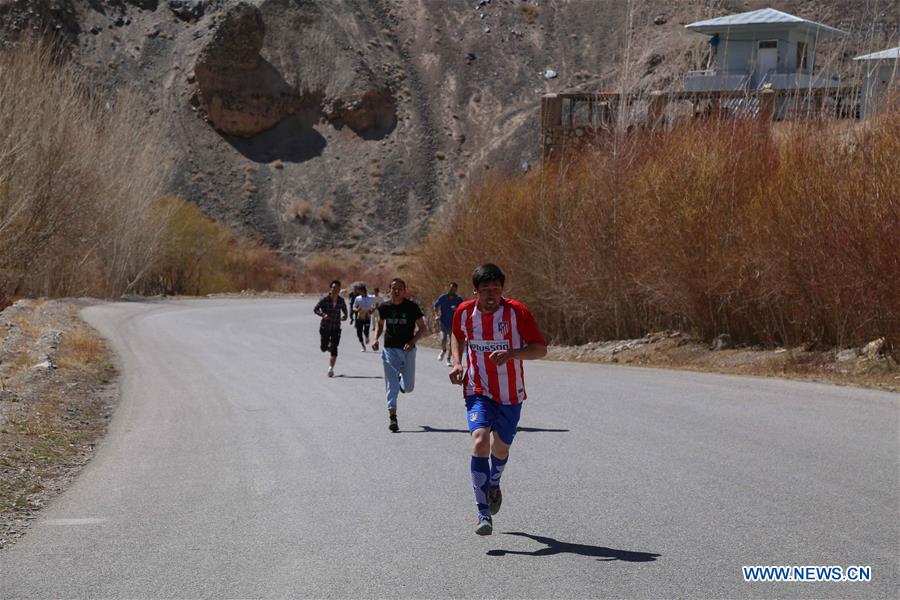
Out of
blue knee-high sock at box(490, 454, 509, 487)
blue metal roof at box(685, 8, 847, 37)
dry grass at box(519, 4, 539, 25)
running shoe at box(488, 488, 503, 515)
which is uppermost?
dry grass at box(519, 4, 539, 25)

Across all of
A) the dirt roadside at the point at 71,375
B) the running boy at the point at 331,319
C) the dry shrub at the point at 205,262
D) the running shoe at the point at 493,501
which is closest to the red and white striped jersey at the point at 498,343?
the running shoe at the point at 493,501

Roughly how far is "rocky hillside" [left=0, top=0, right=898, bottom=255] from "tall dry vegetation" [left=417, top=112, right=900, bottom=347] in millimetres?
57526

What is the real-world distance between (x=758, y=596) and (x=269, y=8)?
333 ft

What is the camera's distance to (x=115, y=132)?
59406 millimetres

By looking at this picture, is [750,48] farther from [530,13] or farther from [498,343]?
[530,13]

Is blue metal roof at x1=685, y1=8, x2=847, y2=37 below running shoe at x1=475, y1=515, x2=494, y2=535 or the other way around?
the other way around

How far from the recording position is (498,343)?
296 inches

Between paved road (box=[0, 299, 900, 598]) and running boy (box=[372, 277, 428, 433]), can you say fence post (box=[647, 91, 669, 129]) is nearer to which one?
paved road (box=[0, 299, 900, 598])

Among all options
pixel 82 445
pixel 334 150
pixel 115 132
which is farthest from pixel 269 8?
pixel 82 445

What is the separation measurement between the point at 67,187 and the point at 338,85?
55.9 metres

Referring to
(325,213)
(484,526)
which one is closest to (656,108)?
(484,526)

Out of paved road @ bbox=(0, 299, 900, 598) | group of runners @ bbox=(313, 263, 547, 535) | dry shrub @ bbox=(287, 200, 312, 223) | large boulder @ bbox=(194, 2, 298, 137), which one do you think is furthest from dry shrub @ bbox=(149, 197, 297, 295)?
group of runners @ bbox=(313, 263, 547, 535)

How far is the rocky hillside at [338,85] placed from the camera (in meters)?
92.3

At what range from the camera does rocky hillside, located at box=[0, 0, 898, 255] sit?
9231cm
